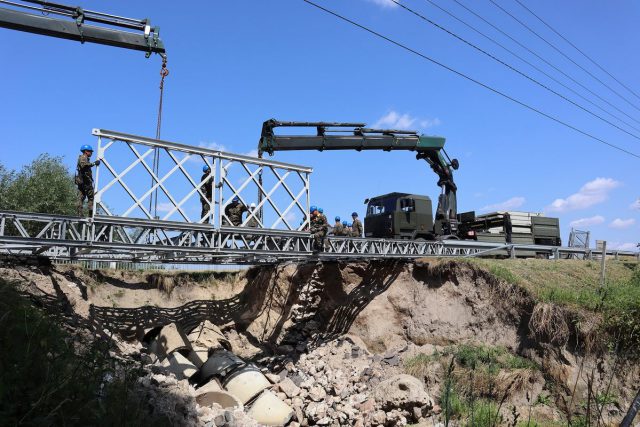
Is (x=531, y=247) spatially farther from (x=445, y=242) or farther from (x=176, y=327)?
(x=176, y=327)

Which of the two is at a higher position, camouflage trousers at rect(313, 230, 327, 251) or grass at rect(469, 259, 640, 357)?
camouflage trousers at rect(313, 230, 327, 251)

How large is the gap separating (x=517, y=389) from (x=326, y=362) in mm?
6206

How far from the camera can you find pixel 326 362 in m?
16.7

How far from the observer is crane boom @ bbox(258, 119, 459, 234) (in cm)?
1631

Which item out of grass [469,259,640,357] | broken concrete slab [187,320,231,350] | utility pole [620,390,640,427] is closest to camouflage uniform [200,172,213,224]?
broken concrete slab [187,320,231,350]

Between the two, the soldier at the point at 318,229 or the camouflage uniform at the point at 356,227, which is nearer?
the soldier at the point at 318,229

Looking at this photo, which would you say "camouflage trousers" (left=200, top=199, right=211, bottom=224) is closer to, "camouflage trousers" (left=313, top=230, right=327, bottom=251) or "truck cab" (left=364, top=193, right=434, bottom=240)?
"camouflage trousers" (left=313, top=230, right=327, bottom=251)

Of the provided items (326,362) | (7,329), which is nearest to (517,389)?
(326,362)

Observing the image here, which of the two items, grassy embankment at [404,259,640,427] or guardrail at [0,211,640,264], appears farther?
grassy embankment at [404,259,640,427]

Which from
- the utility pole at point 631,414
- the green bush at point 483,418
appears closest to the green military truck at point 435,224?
the green bush at point 483,418

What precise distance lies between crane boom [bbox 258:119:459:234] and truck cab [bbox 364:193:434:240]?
1.28 m

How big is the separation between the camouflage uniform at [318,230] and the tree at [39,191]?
20836 mm

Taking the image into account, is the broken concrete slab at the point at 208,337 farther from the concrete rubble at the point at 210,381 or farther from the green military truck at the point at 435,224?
the green military truck at the point at 435,224

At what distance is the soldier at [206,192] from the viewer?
12770 millimetres
